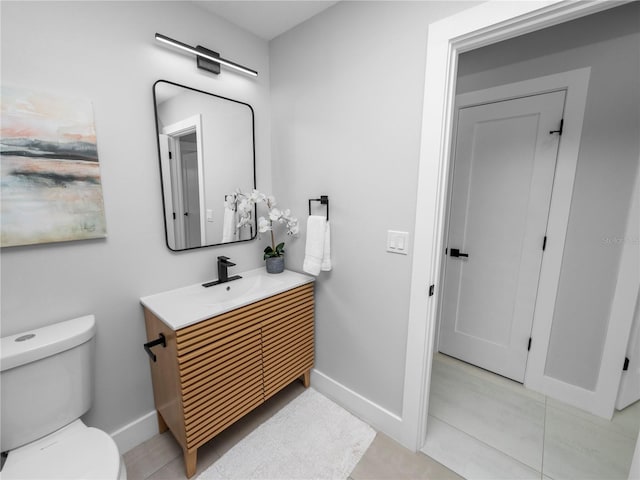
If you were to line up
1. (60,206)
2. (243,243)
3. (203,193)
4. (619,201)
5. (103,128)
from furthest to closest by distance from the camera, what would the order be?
(243,243)
(203,193)
(619,201)
(103,128)
(60,206)

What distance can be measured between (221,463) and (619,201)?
2.62 m

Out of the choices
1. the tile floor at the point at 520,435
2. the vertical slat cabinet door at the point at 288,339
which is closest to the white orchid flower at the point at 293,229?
the vertical slat cabinet door at the point at 288,339

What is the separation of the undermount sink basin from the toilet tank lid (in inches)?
10.6

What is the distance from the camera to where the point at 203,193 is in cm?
175

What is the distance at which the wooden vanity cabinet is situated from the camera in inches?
52.8

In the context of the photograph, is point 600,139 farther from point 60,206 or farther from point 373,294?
point 60,206

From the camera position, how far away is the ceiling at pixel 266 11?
5.18 ft

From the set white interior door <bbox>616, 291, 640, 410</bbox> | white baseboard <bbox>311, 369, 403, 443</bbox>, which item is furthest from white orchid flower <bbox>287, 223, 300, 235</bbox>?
white interior door <bbox>616, 291, 640, 410</bbox>

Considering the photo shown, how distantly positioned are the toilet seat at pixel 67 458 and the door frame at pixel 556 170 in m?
2.15

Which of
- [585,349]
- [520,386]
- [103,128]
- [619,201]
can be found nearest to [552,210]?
[619,201]

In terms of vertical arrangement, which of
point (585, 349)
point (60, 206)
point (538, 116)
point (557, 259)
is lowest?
point (585, 349)

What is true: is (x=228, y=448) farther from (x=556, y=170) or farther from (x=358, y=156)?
(x=556, y=170)

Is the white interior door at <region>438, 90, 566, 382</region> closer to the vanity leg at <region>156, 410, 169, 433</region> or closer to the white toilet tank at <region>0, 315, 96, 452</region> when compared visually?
the vanity leg at <region>156, 410, 169, 433</region>

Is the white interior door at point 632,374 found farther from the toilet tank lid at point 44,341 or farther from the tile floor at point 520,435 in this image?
the toilet tank lid at point 44,341
